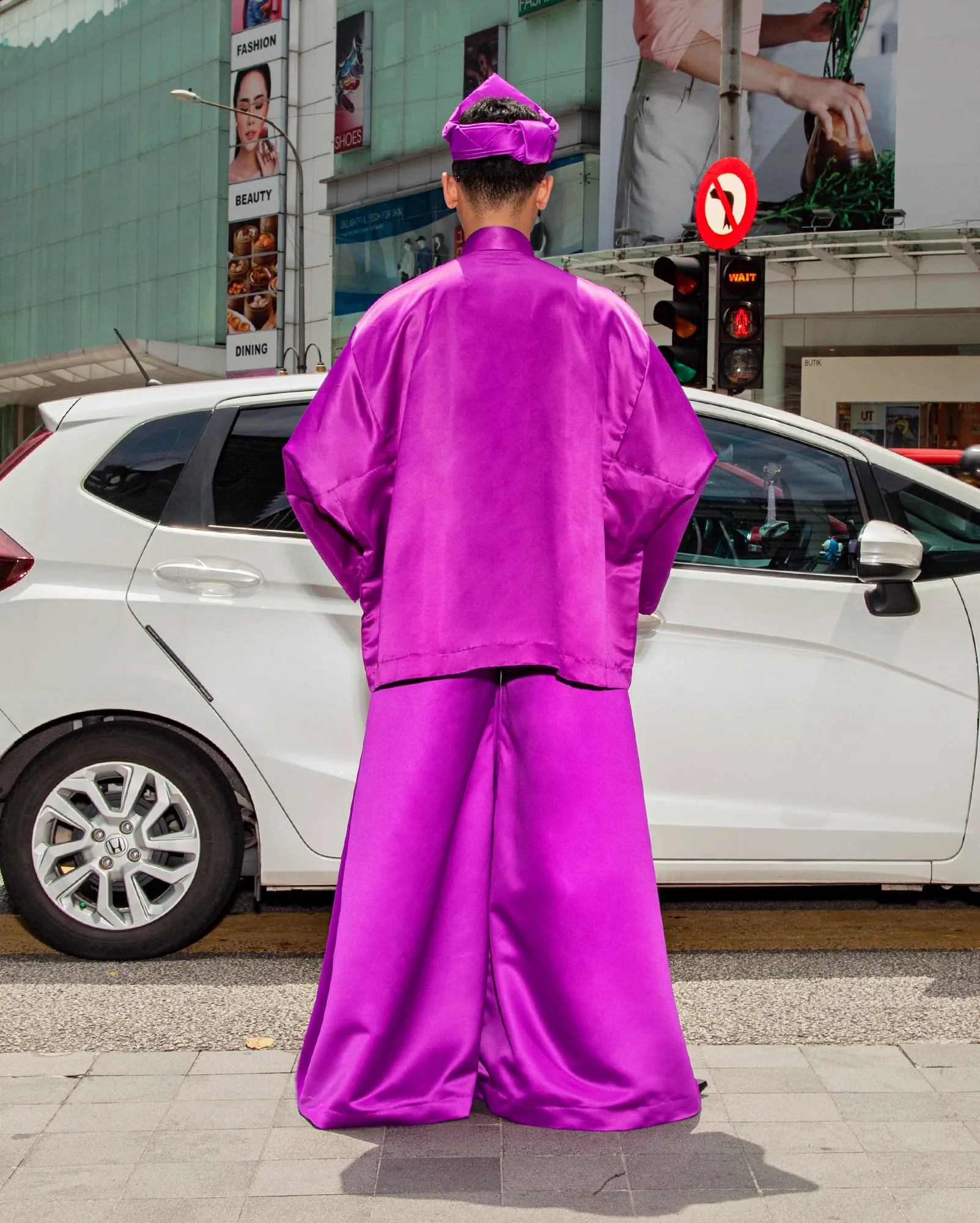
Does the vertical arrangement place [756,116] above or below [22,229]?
below

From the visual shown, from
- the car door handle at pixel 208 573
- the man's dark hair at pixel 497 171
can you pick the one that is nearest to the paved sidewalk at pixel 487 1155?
the car door handle at pixel 208 573

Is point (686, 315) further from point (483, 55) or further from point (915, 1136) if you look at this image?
point (483, 55)

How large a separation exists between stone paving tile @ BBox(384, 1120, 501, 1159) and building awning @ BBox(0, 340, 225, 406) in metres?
30.8

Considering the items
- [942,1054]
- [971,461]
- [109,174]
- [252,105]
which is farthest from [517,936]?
[109,174]

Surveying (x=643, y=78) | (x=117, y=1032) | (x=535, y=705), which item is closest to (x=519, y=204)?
(x=535, y=705)

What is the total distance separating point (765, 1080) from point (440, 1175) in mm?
841

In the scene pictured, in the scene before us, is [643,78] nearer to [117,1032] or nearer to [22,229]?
[117,1032]

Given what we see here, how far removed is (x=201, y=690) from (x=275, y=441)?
728mm

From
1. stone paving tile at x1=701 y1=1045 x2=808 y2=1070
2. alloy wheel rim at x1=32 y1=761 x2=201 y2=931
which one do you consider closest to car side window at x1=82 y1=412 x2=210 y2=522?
alloy wheel rim at x1=32 y1=761 x2=201 y2=931

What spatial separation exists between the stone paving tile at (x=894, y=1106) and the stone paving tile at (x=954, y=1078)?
0.05m

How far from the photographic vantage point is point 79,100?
4662 centimetres

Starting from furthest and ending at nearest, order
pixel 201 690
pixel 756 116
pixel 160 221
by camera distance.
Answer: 1. pixel 160 221
2. pixel 756 116
3. pixel 201 690

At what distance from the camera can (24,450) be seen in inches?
173

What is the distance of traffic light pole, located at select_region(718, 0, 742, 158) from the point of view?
462 inches
